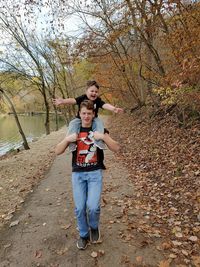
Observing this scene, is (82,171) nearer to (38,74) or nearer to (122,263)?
(122,263)

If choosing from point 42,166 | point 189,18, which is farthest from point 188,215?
point 42,166

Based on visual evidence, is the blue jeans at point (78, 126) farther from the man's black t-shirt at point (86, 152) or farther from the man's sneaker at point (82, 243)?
the man's sneaker at point (82, 243)

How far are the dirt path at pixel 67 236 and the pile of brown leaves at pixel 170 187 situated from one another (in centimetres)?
28

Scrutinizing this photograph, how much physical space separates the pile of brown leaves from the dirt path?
11.0 inches

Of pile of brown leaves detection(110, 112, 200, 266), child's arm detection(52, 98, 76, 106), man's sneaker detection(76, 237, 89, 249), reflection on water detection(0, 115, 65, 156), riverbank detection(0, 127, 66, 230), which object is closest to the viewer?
man's sneaker detection(76, 237, 89, 249)

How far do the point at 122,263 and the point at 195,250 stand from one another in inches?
43.3

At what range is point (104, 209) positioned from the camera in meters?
6.53

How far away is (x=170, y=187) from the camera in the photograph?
720 cm

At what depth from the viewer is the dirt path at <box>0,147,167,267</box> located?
463cm

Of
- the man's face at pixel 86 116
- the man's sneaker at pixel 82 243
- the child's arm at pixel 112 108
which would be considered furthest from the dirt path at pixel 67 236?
the child's arm at pixel 112 108

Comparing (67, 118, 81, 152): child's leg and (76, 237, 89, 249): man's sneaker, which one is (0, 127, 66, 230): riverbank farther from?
(67, 118, 81, 152): child's leg

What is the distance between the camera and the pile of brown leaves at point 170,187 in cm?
497

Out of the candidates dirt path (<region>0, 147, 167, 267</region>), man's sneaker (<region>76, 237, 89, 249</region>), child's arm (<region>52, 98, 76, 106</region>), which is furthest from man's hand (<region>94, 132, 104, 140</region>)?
dirt path (<region>0, 147, 167, 267</region>)

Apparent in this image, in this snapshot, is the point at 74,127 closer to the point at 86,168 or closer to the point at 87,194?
the point at 86,168
